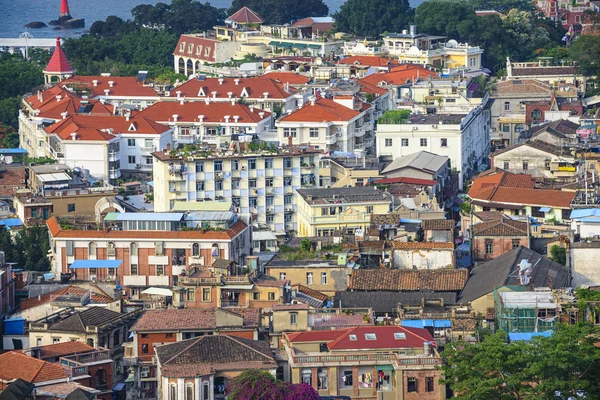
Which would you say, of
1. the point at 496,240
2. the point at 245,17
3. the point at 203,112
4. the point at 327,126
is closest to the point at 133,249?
the point at 496,240

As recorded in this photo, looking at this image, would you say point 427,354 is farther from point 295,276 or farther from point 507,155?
point 507,155

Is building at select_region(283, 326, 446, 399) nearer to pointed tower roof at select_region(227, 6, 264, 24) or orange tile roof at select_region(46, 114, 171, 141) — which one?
orange tile roof at select_region(46, 114, 171, 141)

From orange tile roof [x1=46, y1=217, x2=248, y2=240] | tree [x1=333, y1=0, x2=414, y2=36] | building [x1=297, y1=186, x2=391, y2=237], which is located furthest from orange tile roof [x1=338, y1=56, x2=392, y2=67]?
orange tile roof [x1=46, y1=217, x2=248, y2=240]

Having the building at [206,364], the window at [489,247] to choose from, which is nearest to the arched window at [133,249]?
the window at [489,247]

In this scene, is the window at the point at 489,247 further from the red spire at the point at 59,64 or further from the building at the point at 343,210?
the red spire at the point at 59,64

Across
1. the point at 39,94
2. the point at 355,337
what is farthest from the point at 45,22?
the point at 355,337
